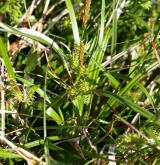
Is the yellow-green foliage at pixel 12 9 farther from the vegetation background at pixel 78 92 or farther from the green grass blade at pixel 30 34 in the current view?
the green grass blade at pixel 30 34

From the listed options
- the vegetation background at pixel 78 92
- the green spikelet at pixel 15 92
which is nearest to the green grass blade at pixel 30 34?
the vegetation background at pixel 78 92

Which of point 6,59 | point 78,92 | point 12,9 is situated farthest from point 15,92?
point 12,9

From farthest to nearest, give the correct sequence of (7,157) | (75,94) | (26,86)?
(26,86)
(75,94)
(7,157)

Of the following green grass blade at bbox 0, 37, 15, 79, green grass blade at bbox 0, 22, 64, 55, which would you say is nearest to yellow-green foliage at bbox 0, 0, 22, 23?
green grass blade at bbox 0, 22, 64, 55

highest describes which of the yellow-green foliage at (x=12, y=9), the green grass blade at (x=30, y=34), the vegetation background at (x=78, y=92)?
the yellow-green foliage at (x=12, y=9)

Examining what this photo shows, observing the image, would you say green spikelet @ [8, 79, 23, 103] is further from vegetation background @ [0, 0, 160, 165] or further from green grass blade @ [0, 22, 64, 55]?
green grass blade @ [0, 22, 64, 55]

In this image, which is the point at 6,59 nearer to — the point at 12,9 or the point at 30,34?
the point at 30,34

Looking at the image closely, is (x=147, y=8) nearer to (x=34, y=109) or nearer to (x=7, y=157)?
(x=34, y=109)

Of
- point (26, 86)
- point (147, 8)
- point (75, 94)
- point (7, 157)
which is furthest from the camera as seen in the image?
point (147, 8)

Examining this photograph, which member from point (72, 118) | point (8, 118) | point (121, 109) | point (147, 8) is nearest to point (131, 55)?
point (147, 8)
